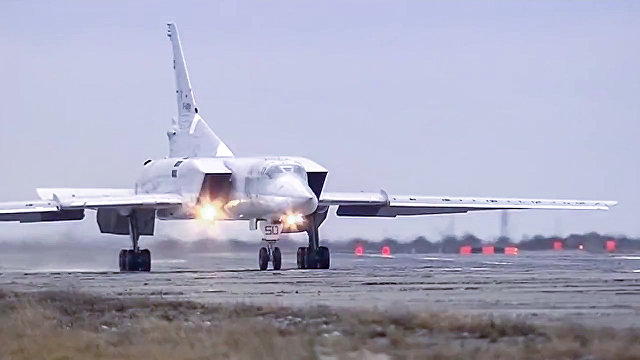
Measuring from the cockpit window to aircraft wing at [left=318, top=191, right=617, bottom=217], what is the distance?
1980mm

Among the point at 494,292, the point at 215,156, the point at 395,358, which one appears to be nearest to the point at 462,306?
the point at 494,292

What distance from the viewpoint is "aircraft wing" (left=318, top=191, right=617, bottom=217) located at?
43.6 meters

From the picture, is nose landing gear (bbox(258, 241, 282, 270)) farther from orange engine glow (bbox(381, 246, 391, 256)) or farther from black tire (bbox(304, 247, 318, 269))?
orange engine glow (bbox(381, 246, 391, 256))

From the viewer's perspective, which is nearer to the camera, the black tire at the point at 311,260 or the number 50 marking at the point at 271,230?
the number 50 marking at the point at 271,230

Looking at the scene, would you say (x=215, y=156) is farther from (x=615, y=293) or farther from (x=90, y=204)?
(x=615, y=293)

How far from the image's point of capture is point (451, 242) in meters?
57.3

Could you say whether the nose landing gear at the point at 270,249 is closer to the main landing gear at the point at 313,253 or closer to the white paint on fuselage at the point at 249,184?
the white paint on fuselage at the point at 249,184

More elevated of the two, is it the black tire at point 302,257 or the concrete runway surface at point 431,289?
the black tire at point 302,257

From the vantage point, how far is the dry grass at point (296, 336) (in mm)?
13250

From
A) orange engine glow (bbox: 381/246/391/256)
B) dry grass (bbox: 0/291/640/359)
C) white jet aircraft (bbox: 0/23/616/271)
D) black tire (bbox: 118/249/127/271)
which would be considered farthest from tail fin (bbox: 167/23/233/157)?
dry grass (bbox: 0/291/640/359)

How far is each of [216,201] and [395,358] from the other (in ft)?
102

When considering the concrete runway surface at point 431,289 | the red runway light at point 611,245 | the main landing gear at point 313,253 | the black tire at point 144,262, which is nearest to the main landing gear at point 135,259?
the black tire at point 144,262

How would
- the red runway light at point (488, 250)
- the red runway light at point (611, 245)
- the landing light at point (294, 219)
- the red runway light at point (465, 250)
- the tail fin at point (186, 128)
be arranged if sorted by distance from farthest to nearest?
the red runway light at point (488, 250) < the red runway light at point (465, 250) < the red runway light at point (611, 245) < the tail fin at point (186, 128) < the landing light at point (294, 219)

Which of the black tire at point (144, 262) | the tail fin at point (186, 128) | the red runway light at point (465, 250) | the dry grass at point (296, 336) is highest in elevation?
the tail fin at point (186, 128)
